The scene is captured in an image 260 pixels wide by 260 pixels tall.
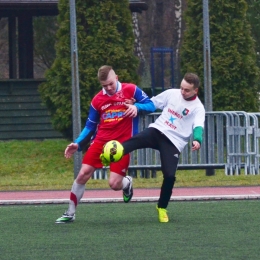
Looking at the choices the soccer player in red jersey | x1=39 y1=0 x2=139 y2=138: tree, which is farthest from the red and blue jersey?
x1=39 y1=0 x2=139 y2=138: tree

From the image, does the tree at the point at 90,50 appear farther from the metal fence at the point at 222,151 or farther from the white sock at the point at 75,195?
the white sock at the point at 75,195

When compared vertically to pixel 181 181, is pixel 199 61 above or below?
above

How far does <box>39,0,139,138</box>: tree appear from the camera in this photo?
2058cm

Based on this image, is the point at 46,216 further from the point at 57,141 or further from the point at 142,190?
the point at 57,141

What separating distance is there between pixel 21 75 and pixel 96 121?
52.4 feet

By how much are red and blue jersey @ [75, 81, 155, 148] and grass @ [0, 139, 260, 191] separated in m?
5.35

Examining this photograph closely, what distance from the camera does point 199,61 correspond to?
68.3ft

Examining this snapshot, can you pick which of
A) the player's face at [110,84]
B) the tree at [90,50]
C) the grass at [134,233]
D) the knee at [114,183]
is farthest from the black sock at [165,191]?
the tree at [90,50]

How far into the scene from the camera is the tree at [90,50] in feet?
67.5

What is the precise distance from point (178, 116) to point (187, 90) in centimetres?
31

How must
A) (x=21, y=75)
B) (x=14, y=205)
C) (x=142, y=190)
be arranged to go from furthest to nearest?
(x=21, y=75) < (x=142, y=190) < (x=14, y=205)

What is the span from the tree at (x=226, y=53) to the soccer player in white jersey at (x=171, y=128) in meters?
10.9

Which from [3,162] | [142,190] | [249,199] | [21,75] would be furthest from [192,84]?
[21,75]

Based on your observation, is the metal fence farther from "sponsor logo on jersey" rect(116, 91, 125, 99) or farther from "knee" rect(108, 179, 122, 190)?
"sponsor logo on jersey" rect(116, 91, 125, 99)
